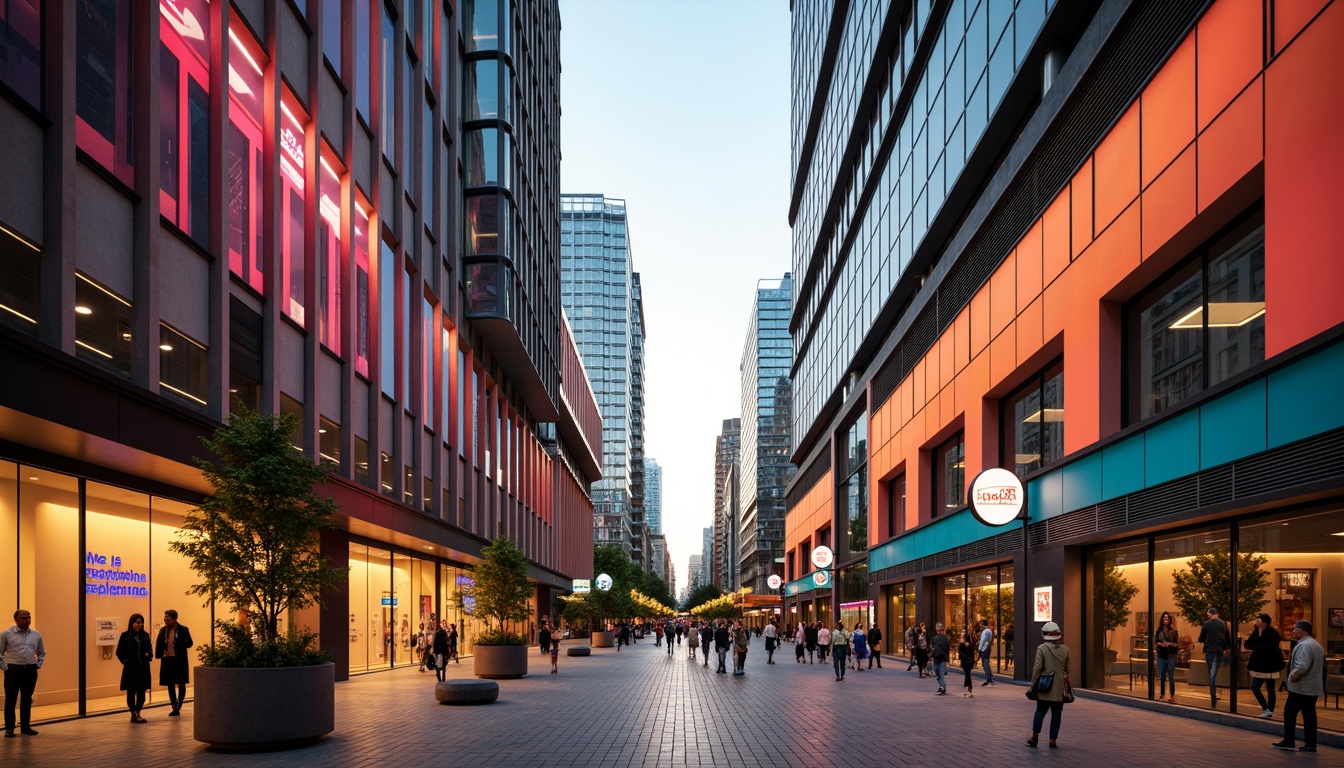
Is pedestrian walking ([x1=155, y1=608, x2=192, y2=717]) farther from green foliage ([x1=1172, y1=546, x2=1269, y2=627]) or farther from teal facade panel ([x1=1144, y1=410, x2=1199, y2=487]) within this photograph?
green foliage ([x1=1172, y1=546, x2=1269, y2=627])

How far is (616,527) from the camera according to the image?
511 feet

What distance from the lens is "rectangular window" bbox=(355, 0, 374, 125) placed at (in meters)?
27.6

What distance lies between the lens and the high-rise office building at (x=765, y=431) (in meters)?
156

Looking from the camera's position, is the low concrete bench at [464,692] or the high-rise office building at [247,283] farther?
the low concrete bench at [464,692]

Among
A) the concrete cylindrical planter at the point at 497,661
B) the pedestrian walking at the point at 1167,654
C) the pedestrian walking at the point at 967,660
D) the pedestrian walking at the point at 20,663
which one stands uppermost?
the pedestrian walking at the point at 20,663

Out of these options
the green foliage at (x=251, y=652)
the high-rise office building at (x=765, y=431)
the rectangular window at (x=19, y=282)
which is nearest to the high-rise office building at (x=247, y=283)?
the rectangular window at (x=19, y=282)

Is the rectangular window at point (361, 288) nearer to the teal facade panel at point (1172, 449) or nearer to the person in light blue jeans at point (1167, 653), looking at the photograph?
the teal facade panel at point (1172, 449)

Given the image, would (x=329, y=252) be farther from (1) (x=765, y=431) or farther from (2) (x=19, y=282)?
(1) (x=765, y=431)

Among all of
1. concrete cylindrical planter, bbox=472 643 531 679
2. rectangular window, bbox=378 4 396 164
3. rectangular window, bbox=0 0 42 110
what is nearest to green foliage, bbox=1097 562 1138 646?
concrete cylindrical planter, bbox=472 643 531 679

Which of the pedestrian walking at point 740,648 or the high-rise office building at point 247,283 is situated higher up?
the high-rise office building at point 247,283

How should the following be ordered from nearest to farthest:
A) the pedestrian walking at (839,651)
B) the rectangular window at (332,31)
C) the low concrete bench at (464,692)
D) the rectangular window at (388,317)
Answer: the low concrete bench at (464,692)
the rectangular window at (332,31)
the pedestrian walking at (839,651)
the rectangular window at (388,317)

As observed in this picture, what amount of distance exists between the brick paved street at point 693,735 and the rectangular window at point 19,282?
17.1 ft

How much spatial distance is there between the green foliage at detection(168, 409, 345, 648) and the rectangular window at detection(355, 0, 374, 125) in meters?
15.2

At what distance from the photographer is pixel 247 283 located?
20.1 metres
